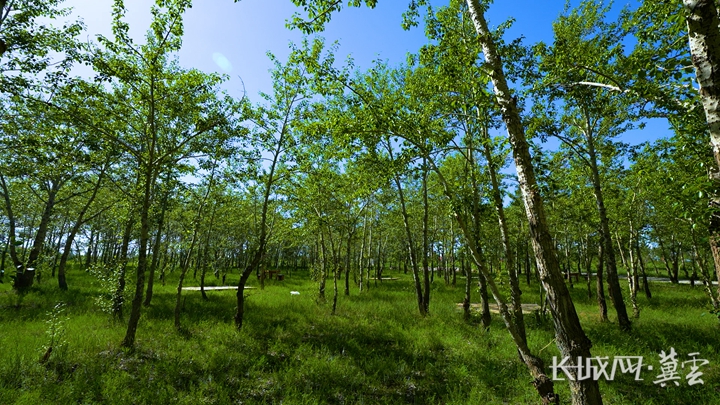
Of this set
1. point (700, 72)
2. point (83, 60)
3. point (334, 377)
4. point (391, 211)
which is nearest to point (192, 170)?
point (83, 60)

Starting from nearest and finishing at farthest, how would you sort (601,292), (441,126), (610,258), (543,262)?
(543,262) → (441,126) → (610,258) → (601,292)

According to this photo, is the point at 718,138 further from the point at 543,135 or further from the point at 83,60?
the point at 83,60

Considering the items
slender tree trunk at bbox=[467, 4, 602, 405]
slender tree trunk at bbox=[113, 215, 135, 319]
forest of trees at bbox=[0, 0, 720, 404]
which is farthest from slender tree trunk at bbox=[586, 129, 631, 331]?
slender tree trunk at bbox=[113, 215, 135, 319]

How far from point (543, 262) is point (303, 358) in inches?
300

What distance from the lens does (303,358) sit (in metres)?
8.94

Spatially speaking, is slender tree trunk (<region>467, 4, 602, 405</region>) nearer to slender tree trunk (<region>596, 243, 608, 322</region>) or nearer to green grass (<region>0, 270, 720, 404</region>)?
green grass (<region>0, 270, 720, 404</region>)

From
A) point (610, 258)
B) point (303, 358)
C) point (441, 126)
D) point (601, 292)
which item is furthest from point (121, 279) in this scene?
point (601, 292)

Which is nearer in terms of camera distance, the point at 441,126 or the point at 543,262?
the point at 543,262

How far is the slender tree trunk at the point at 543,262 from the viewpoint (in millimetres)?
3623

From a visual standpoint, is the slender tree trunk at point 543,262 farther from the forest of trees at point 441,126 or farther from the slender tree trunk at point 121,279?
the slender tree trunk at point 121,279

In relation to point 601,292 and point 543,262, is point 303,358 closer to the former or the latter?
point 543,262

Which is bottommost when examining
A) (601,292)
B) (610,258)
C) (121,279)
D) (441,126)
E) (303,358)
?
(303,358)

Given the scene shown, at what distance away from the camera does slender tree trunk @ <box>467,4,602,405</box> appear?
3623 mm

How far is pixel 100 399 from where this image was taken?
6.23 meters
